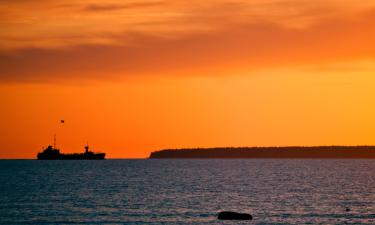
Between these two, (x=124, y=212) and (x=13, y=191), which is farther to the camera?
(x=13, y=191)

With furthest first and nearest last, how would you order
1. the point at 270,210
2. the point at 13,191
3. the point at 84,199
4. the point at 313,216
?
the point at 13,191 < the point at 84,199 < the point at 270,210 < the point at 313,216

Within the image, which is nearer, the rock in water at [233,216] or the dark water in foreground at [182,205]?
the rock in water at [233,216]

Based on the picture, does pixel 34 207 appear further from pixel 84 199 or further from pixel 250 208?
pixel 250 208

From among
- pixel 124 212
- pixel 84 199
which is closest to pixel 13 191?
pixel 84 199

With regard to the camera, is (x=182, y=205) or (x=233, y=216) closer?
(x=233, y=216)

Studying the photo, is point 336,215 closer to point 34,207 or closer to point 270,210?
point 270,210

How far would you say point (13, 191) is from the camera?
136 metres

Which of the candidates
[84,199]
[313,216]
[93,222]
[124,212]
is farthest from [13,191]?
[313,216]

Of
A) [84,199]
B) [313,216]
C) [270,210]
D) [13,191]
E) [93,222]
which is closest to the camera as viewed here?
[93,222]

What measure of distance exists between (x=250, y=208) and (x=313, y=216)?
12754 millimetres

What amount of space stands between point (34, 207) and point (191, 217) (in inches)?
1029

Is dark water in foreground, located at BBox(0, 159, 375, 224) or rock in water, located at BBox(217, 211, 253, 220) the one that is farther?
dark water in foreground, located at BBox(0, 159, 375, 224)

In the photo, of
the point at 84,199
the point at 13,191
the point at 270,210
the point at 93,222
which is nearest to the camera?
the point at 93,222

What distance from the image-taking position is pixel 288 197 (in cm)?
11844
